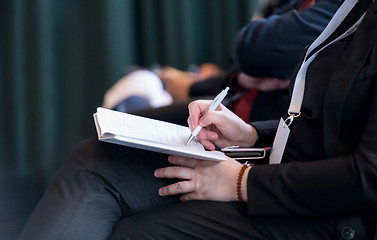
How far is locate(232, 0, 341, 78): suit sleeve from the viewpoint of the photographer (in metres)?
1.32

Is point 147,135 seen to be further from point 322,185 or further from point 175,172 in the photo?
point 322,185

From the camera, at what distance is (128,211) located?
0.92 metres

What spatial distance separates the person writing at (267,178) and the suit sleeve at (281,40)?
43 centimetres

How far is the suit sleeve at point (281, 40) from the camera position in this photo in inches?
51.8

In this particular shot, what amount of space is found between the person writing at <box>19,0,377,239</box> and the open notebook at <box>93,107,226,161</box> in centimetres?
4

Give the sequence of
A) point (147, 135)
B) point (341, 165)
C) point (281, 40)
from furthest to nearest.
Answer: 1. point (281, 40)
2. point (147, 135)
3. point (341, 165)

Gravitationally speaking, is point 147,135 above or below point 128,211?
above

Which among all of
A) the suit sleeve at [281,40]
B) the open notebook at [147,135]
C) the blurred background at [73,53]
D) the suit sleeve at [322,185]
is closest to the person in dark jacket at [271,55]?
the suit sleeve at [281,40]

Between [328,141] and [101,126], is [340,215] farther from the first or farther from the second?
[101,126]

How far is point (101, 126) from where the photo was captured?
0.77 m

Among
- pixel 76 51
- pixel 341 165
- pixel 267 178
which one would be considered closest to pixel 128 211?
pixel 267 178

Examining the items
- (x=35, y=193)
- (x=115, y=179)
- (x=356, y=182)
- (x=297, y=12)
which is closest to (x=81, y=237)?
(x=115, y=179)

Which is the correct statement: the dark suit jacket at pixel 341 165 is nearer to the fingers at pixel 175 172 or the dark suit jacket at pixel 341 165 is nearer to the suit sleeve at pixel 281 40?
the fingers at pixel 175 172

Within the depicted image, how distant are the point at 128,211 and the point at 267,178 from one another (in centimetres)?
30
